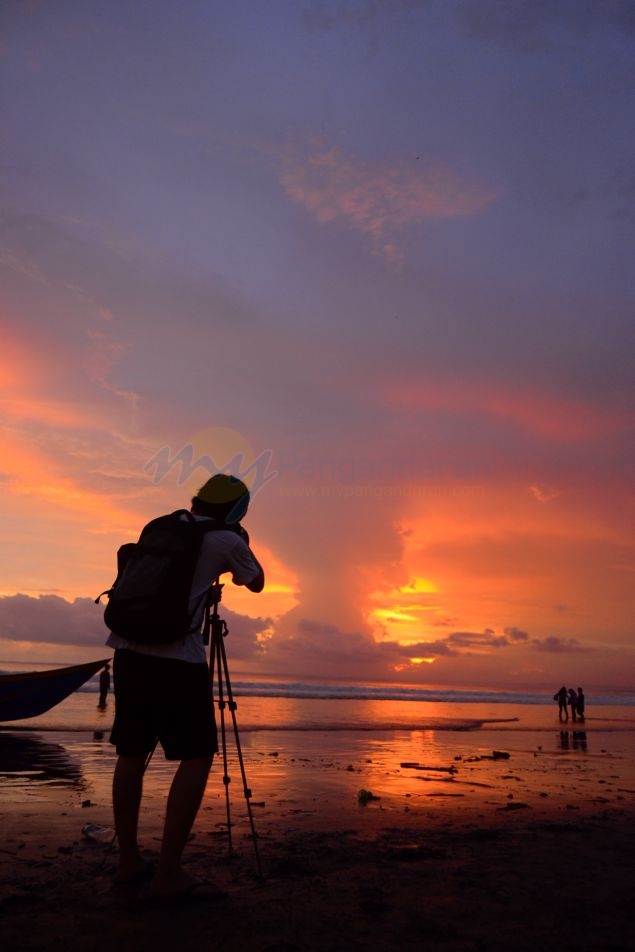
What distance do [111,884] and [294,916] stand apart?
1292mm

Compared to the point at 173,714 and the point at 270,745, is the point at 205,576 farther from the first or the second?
the point at 270,745

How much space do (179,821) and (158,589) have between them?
1386 mm

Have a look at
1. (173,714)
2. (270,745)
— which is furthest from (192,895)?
(270,745)

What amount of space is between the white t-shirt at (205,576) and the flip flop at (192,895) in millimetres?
1292

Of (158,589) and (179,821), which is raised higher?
(158,589)

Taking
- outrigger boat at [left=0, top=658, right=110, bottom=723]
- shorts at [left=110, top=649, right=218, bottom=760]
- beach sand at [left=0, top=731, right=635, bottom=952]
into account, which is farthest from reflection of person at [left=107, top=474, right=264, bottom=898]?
outrigger boat at [left=0, top=658, right=110, bottom=723]

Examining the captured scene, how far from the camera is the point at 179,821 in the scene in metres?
3.96

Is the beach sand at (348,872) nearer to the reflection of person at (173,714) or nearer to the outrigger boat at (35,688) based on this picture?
the reflection of person at (173,714)

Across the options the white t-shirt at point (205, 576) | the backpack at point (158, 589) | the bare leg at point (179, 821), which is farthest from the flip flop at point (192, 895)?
the backpack at point (158, 589)

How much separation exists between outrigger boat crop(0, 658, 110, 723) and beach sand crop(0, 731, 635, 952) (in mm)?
6781

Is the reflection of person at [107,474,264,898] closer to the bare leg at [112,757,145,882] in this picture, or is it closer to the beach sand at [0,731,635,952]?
the bare leg at [112,757,145,882]

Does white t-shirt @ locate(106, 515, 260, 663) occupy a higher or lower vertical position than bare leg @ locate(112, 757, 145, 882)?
higher

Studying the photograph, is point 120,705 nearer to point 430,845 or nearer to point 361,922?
point 361,922

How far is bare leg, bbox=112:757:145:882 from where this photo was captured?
4203 mm
